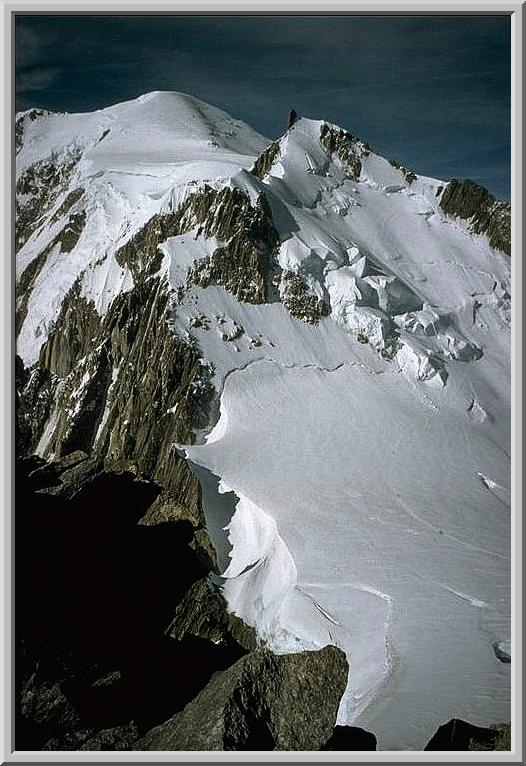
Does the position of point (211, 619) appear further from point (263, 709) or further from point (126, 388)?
point (126, 388)

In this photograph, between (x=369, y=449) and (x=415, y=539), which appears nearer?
(x=415, y=539)

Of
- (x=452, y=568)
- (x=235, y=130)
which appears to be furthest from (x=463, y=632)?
(x=235, y=130)

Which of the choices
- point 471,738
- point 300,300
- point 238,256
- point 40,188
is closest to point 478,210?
point 300,300

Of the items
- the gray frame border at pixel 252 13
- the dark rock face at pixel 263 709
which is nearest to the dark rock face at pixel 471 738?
the gray frame border at pixel 252 13

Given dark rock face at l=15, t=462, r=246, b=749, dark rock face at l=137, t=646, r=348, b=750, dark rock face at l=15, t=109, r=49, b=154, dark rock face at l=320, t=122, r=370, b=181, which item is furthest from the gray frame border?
dark rock face at l=320, t=122, r=370, b=181

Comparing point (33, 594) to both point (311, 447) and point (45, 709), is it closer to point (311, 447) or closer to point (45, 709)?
point (45, 709)

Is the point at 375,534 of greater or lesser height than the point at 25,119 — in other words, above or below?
below
